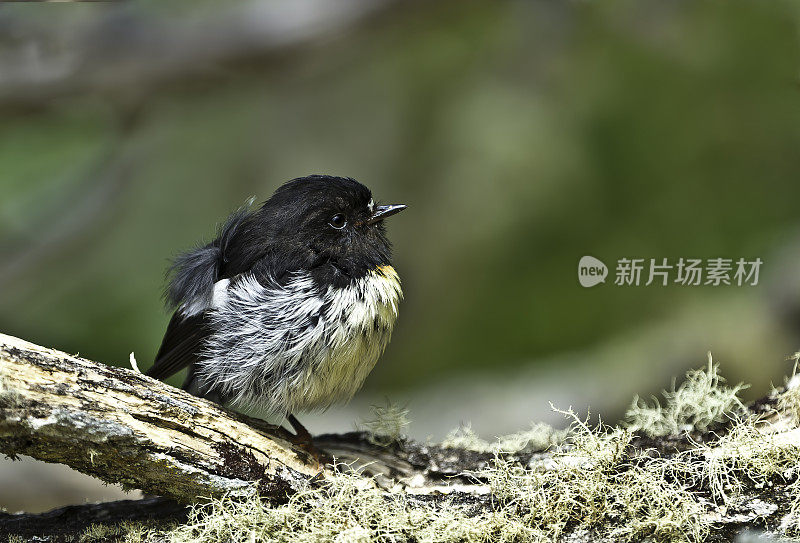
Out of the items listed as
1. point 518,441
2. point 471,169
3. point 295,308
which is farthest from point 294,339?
point 471,169

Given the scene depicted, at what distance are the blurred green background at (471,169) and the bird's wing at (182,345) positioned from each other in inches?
38.4

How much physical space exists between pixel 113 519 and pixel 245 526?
1.22 ft

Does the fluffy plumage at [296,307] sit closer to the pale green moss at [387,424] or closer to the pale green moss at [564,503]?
the pale green moss at [387,424]

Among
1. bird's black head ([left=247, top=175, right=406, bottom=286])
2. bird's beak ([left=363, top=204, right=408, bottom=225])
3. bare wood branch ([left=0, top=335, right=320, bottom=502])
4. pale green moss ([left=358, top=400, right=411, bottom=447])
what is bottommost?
bare wood branch ([left=0, top=335, right=320, bottom=502])

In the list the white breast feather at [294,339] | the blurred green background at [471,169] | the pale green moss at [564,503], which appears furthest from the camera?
the blurred green background at [471,169]

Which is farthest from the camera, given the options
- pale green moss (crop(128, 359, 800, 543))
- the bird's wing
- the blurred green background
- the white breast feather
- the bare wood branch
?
the blurred green background

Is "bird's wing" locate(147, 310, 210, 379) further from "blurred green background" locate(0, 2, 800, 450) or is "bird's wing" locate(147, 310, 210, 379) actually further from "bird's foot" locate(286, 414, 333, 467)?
"blurred green background" locate(0, 2, 800, 450)

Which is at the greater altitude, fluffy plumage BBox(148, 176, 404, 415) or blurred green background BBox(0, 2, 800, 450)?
blurred green background BBox(0, 2, 800, 450)

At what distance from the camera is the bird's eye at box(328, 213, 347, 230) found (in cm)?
187

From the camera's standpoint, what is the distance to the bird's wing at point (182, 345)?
1.92m

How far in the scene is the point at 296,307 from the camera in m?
1.80

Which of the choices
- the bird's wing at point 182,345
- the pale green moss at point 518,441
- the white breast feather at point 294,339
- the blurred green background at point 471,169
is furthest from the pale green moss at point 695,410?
the blurred green background at point 471,169

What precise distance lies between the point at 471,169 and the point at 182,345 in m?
1.94

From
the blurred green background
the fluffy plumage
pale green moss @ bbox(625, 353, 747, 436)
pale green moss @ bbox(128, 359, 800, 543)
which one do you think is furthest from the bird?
the blurred green background
